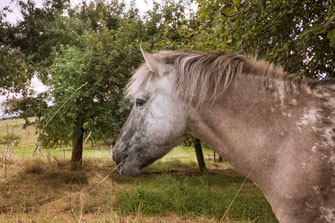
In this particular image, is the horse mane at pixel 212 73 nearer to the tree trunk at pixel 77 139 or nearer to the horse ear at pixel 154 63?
the horse ear at pixel 154 63

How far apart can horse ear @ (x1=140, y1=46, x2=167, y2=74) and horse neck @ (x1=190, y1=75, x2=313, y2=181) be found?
53cm

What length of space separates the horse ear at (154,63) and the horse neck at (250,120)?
0.53 meters

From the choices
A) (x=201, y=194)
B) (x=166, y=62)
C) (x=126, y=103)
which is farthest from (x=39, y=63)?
(x=166, y=62)

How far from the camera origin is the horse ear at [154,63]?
198cm

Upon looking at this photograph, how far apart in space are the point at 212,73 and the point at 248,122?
52 centimetres

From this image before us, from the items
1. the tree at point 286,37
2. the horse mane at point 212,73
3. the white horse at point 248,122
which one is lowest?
the white horse at point 248,122

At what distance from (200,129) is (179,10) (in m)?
10.2

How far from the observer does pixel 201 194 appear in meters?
7.03

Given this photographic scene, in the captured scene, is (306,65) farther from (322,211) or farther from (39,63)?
(39,63)

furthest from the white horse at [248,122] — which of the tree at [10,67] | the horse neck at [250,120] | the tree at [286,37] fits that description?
the tree at [10,67]

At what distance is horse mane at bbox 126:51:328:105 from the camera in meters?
1.81

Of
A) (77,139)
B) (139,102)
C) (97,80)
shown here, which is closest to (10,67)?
(97,80)

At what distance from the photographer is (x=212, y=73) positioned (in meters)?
1.89

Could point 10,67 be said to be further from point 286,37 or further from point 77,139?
point 286,37
